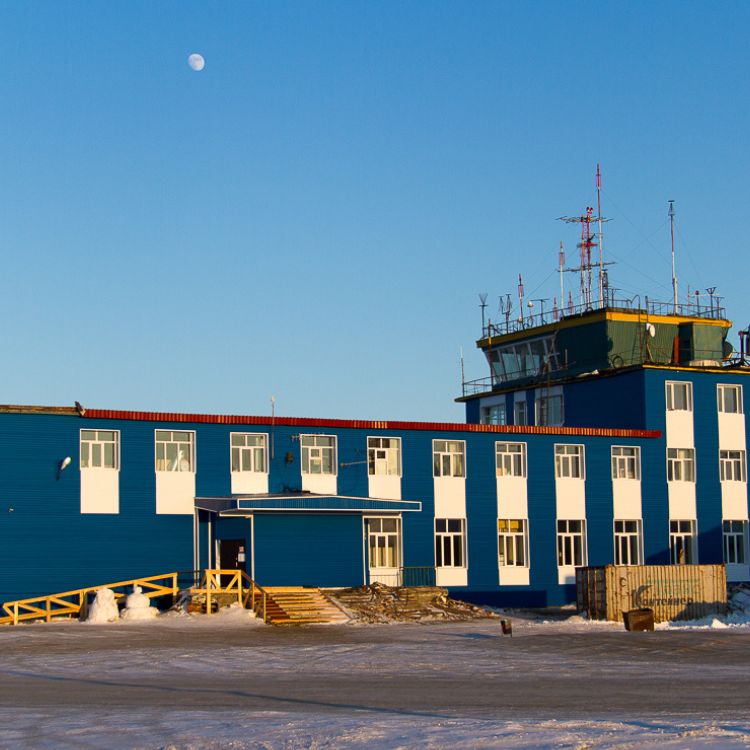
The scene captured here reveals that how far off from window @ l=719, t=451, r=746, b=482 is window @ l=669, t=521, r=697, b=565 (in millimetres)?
3283

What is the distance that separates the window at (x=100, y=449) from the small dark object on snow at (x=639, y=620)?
2016cm

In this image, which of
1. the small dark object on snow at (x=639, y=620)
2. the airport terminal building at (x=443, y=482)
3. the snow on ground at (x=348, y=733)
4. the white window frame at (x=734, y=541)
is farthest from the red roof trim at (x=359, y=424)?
the snow on ground at (x=348, y=733)

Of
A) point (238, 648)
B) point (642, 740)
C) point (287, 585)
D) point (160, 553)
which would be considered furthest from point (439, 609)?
point (642, 740)

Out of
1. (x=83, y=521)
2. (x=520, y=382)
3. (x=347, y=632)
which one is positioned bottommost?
(x=347, y=632)

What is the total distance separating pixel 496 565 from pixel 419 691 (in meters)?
31.4

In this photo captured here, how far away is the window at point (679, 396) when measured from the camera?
64812 millimetres

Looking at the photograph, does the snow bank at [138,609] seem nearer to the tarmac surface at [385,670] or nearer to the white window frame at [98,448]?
the tarmac surface at [385,670]

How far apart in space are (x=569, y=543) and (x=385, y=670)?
29259 mm

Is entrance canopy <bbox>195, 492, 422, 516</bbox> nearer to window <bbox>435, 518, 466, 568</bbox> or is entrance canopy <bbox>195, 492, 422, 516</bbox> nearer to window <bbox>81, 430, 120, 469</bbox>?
window <bbox>81, 430, 120, 469</bbox>

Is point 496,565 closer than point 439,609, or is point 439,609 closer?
point 439,609

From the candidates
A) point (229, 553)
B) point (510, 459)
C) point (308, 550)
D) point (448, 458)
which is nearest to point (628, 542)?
point (510, 459)

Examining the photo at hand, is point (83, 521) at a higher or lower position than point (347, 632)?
higher

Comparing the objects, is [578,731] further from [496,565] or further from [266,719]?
[496,565]

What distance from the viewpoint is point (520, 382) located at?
73.7 meters
